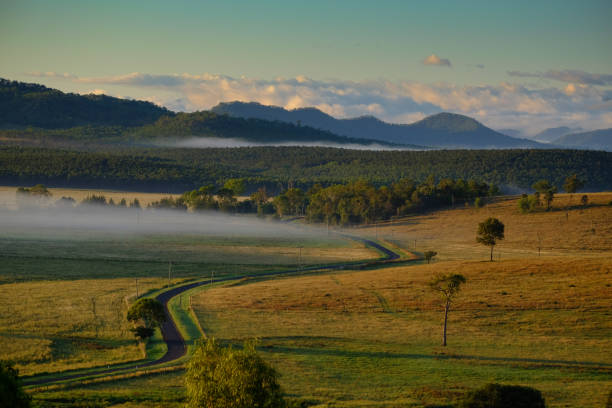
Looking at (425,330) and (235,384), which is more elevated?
(235,384)

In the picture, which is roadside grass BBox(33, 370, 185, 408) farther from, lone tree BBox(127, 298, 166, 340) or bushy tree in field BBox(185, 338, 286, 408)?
lone tree BBox(127, 298, 166, 340)

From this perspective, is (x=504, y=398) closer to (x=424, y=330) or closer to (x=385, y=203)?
(x=424, y=330)

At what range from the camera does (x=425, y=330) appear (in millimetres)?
67250

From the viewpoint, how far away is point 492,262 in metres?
103

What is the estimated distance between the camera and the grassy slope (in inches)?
1938

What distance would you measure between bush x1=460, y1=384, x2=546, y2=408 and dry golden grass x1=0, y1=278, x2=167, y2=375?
28990 mm

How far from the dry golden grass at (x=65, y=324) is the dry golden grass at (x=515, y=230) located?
203ft

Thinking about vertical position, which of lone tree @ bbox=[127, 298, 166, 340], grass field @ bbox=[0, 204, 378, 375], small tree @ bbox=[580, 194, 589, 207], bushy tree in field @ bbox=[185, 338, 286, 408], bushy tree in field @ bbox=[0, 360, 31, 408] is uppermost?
small tree @ bbox=[580, 194, 589, 207]

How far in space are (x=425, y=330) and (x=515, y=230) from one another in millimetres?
87574

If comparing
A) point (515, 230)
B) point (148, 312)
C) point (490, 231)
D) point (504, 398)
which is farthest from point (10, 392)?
point (515, 230)

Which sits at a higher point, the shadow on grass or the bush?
the bush

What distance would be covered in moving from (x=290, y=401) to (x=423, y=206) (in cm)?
15544

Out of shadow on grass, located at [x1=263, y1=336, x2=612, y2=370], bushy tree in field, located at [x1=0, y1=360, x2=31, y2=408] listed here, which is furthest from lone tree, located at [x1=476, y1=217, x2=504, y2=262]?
bushy tree in field, located at [x1=0, y1=360, x2=31, y2=408]

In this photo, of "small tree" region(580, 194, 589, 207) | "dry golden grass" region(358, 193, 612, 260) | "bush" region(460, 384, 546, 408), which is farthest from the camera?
"small tree" region(580, 194, 589, 207)
